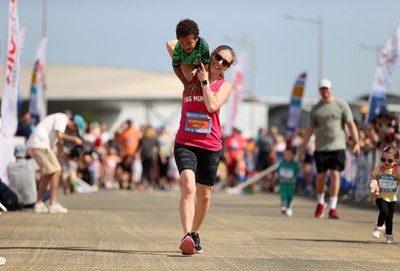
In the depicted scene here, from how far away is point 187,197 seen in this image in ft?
33.8

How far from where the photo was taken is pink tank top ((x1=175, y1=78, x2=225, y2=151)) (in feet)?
34.1

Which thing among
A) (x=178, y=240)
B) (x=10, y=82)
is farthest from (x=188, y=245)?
(x=10, y=82)

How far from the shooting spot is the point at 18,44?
752 inches

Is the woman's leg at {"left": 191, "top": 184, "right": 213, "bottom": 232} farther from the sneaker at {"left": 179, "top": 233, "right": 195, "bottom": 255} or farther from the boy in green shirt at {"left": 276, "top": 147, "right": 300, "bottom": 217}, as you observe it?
the boy in green shirt at {"left": 276, "top": 147, "right": 300, "bottom": 217}

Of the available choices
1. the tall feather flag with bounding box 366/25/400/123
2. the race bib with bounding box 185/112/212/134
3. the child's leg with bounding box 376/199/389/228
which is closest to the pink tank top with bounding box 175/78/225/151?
the race bib with bounding box 185/112/212/134

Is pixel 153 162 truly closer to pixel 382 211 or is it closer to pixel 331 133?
pixel 331 133

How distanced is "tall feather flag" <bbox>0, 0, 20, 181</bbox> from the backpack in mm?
496

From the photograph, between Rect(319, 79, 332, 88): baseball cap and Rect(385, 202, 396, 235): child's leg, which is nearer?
Rect(385, 202, 396, 235): child's leg

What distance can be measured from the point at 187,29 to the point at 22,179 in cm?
937

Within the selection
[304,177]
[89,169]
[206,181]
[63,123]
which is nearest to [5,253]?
[206,181]

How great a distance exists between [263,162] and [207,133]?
74.1 feet

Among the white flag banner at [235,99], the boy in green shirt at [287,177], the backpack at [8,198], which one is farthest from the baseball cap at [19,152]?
the white flag banner at [235,99]

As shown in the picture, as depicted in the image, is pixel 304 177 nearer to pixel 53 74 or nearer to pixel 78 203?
pixel 78 203

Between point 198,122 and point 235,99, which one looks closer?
point 198,122
